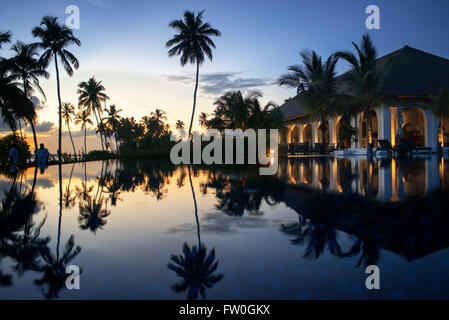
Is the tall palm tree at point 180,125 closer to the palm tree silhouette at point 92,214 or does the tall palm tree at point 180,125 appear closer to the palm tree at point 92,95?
the palm tree at point 92,95

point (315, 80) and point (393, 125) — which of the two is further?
point (315, 80)

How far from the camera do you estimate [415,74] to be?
76.1 feet

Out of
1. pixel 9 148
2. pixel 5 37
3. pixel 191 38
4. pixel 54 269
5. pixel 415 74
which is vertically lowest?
pixel 54 269

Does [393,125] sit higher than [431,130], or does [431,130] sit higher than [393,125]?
[393,125]

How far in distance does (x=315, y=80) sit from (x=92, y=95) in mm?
41816

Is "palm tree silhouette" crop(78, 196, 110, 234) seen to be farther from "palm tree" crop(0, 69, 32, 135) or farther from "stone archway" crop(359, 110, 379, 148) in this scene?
"stone archway" crop(359, 110, 379, 148)

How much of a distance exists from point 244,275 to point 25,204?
5085 millimetres

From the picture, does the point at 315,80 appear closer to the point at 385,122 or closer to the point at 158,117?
the point at 385,122

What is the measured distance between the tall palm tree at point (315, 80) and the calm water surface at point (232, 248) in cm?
1839

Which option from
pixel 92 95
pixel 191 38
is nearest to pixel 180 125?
pixel 92 95

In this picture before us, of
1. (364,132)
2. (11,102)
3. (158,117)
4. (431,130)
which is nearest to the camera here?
(11,102)

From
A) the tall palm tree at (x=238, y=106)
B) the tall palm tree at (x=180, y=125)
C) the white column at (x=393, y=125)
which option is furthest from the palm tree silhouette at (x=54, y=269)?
the tall palm tree at (x=180, y=125)

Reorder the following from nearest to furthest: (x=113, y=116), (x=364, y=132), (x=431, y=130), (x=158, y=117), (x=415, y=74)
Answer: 1. (x=431, y=130)
2. (x=415, y=74)
3. (x=364, y=132)
4. (x=113, y=116)
5. (x=158, y=117)
